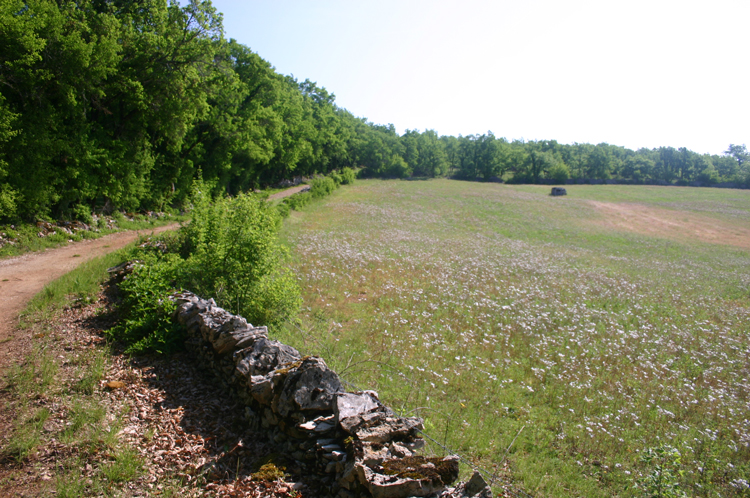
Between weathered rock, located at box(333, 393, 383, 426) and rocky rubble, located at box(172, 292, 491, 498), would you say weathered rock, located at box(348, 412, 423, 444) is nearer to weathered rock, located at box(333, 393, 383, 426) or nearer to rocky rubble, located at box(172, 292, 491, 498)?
rocky rubble, located at box(172, 292, 491, 498)

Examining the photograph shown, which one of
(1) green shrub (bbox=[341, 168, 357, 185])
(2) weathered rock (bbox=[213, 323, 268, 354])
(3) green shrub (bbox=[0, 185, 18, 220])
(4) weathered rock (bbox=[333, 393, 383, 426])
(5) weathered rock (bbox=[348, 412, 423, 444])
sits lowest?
(5) weathered rock (bbox=[348, 412, 423, 444])

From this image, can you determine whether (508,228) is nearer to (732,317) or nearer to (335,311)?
(732,317)

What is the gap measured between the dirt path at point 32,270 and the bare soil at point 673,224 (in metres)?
53.8

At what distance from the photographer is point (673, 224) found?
5038cm

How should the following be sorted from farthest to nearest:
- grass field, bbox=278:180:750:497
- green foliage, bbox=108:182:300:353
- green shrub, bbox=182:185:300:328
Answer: green shrub, bbox=182:185:300:328
green foliage, bbox=108:182:300:353
grass field, bbox=278:180:750:497

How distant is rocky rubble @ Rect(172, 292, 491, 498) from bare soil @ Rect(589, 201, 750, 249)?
50261 millimetres

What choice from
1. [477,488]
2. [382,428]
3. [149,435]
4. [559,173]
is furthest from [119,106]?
[559,173]

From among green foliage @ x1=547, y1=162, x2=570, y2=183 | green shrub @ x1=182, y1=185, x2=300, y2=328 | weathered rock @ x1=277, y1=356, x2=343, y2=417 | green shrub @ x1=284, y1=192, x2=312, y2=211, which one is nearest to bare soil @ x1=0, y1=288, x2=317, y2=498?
weathered rock @ x1=277, y1=356, x2=343, y2=417

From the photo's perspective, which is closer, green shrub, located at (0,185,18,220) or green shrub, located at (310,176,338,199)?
green shrub, located at (0,185,18,220)

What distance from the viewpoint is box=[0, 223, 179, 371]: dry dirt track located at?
32.0ft

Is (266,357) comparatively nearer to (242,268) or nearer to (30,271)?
A: (242,268)

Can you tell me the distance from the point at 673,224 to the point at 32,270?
216 feet

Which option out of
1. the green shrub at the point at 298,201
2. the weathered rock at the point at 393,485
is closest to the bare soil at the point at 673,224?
the green shrub at the point at 298,201

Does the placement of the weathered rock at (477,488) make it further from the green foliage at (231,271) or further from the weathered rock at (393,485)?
the green foliage at (231,271)
